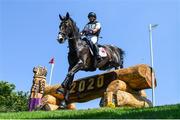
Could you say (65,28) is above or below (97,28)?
below

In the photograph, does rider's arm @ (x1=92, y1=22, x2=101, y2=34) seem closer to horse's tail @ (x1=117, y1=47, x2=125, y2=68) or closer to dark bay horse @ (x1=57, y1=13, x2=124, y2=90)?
dark bay horse @ (x1=57, y1=13, x2=124, y2=90)

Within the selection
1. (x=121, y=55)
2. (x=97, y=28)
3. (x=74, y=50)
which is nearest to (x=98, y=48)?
(x=97, y=28)

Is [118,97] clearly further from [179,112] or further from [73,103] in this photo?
[179,112]

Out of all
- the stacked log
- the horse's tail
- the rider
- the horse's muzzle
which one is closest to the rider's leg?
the rider

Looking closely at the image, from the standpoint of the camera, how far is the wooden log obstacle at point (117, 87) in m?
18.3

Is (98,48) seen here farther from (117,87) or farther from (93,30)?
(117,87)

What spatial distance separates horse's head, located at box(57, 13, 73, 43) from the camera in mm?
17277

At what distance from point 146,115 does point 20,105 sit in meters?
45.2

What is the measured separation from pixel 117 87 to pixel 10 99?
36388 mm

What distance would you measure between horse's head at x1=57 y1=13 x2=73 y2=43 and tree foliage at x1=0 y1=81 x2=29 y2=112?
114ft

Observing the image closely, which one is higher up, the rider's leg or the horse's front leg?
the rider's leg

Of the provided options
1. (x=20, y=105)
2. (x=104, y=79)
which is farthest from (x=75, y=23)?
(x=20, y=105)

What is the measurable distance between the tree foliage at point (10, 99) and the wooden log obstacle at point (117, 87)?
3160 cm

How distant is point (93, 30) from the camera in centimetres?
1869
